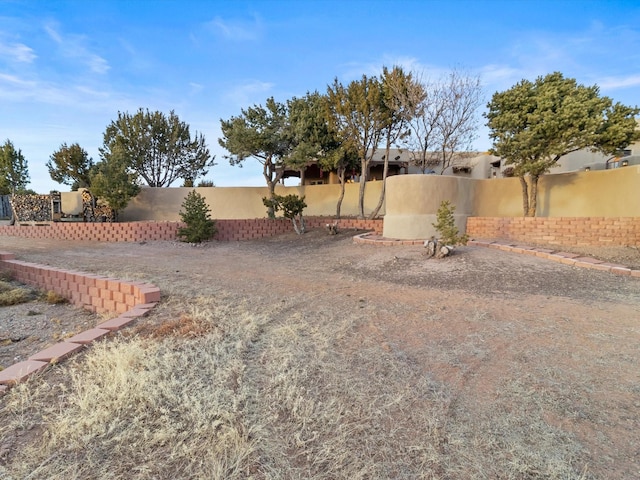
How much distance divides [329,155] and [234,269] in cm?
810

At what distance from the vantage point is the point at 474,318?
3.39 metres

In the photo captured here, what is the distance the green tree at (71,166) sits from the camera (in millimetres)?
17938

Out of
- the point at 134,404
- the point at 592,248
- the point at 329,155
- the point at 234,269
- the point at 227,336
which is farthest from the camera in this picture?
the point at 329,155

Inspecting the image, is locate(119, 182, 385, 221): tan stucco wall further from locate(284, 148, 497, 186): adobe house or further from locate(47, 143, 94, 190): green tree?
locate(47, 143, 94, 190): green tree

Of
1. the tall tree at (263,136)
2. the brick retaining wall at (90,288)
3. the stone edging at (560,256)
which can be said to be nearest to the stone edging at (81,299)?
the brick retaining wall at (90,288)

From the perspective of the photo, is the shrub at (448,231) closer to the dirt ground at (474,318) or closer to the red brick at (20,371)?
the dirt ground at (474,318)

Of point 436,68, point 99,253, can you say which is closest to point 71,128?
point 99,253

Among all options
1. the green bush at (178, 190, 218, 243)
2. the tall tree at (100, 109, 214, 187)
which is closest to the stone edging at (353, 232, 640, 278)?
the green bush at (178, 190, 218, 243)

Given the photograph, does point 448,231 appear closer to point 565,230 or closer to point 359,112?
point 565,230

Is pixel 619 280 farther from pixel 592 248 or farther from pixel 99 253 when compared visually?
pixel 99 253

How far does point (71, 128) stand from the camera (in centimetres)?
1205

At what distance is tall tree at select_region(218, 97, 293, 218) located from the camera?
44.4 ft

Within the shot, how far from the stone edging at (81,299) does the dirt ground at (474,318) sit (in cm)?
23

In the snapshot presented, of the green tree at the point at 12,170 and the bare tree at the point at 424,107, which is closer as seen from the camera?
the bare tree at the point at 424,107
